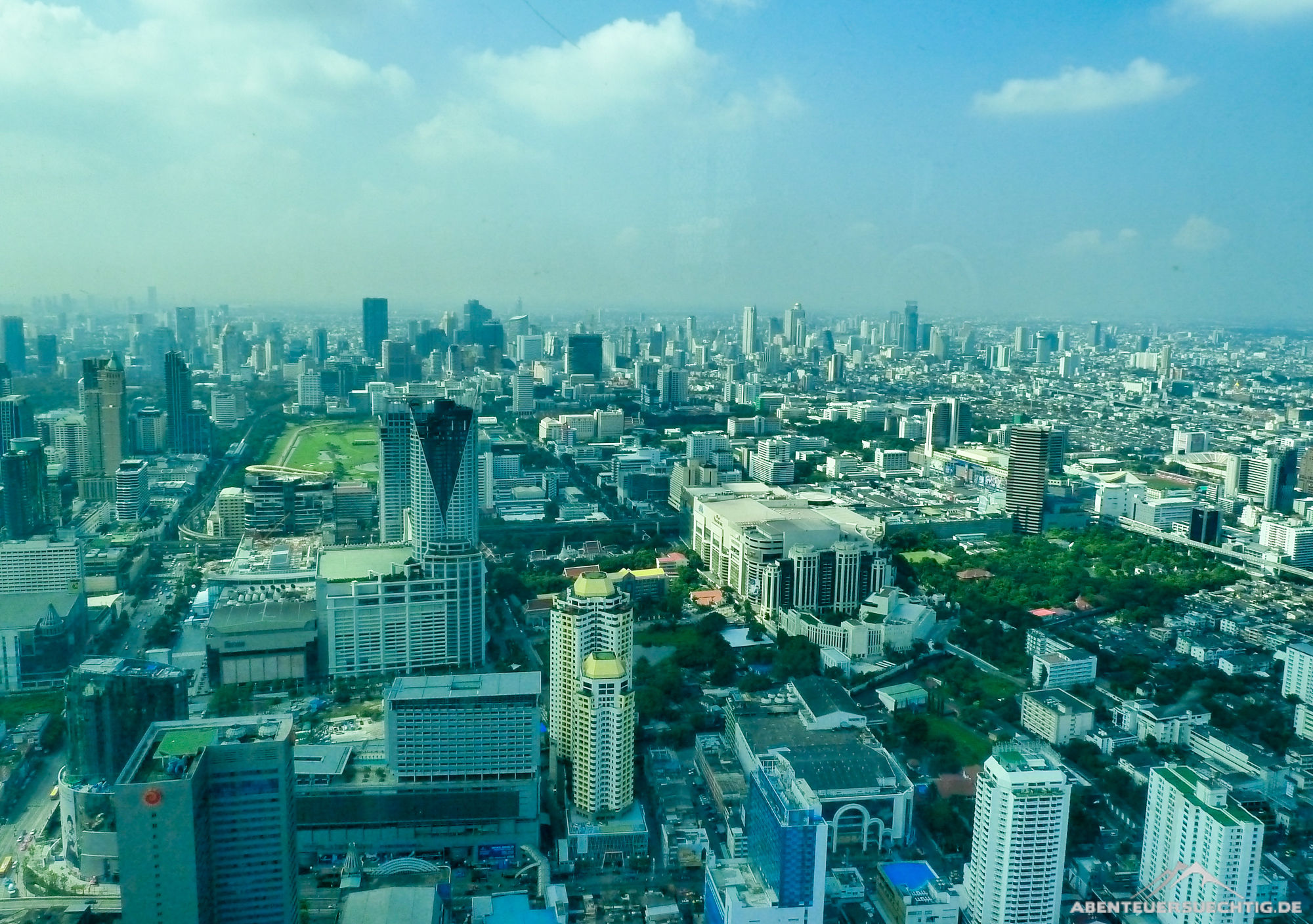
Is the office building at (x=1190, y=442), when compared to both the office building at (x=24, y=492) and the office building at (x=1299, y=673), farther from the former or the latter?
the office building at (x=24, y=492)

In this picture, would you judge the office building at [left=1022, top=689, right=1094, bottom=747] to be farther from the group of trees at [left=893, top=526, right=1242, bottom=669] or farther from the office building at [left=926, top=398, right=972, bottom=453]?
the office building at [left=926, top=398, right=972, bottom=453]

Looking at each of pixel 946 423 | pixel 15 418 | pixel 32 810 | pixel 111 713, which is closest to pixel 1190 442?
pixel 946 423

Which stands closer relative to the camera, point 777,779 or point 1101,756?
point 777,779

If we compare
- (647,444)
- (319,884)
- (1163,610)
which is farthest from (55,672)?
(647,444)

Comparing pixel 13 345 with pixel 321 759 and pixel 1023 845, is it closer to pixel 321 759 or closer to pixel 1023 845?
pixel 321 759

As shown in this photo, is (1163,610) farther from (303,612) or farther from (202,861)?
(202,861)

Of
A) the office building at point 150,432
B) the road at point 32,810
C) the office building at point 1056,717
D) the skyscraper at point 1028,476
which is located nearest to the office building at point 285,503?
the office building at point 150,432
